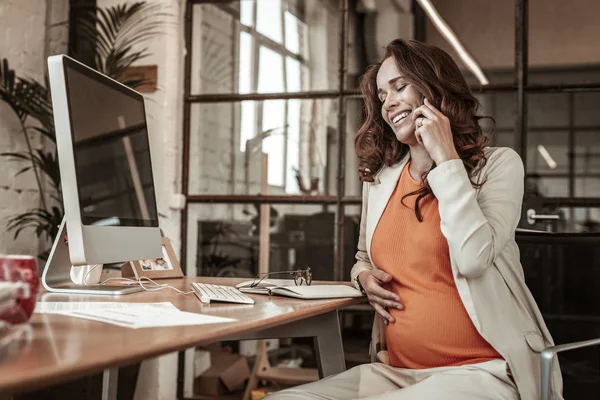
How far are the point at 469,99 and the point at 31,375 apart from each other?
141 centimetres

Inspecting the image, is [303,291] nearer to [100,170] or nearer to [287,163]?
[100,170]

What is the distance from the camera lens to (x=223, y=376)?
3207 millimetres

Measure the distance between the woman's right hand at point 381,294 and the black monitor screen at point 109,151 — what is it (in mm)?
587

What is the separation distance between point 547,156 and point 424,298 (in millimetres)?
1532

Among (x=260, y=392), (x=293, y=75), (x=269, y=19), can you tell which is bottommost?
(x=260, y=392)

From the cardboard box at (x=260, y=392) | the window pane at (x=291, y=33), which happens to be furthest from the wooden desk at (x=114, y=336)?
the window pane at (x=291, y=33)

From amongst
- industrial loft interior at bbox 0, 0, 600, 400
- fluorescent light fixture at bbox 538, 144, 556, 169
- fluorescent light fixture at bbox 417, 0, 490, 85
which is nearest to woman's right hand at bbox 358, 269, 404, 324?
industrial loft interior at bbox 0, 0, 600, 400

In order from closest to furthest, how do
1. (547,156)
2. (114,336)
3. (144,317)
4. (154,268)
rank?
(114,336), (144,317), (154,268), (547,156)

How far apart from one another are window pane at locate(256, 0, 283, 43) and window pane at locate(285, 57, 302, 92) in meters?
0.13

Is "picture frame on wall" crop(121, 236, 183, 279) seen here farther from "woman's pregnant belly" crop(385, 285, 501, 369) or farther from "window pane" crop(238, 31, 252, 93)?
"window pane" crop(238, 31, 252, 93)

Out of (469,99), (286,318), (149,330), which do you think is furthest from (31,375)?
(469,99)

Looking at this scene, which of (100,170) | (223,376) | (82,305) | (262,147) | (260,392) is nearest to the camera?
(82,305)

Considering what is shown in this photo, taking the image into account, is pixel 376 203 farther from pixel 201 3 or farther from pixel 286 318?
pixel 201 3

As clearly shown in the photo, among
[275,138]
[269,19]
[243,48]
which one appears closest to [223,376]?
[275,138]
